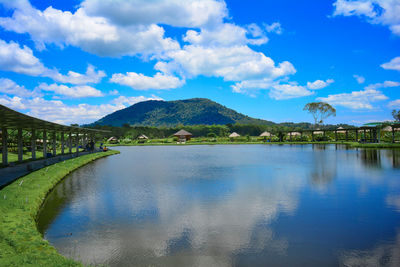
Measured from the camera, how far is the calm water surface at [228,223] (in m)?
6.70

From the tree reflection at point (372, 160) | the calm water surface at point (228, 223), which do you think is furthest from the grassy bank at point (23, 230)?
the tree reflection at point (372, 160)

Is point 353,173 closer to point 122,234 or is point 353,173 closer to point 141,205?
point 141,205

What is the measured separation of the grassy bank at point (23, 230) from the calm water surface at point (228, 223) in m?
0.55

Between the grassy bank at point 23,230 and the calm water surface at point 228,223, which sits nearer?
the grassy bank at point 23,230

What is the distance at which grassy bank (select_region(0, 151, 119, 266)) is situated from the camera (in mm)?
5738

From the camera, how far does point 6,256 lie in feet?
19.2

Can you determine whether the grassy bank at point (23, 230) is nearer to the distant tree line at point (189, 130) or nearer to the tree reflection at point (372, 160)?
the tree reflection at point (372, 160)

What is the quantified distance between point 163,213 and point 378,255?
6.43 meters

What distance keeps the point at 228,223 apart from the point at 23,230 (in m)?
5.68

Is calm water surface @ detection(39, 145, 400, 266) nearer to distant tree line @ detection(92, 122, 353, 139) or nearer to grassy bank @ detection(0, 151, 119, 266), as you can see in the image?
grassy bank @ detection(0, 151, 119, 266)

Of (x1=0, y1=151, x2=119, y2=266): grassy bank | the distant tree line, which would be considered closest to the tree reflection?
(x1=0, y1=151, x2=119, y2=266): grassy bank

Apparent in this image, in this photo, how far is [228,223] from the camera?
29.2 feet

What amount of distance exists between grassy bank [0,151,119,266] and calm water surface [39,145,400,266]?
55cm

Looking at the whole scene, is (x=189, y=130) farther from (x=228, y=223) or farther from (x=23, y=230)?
(x=23, y=230)
